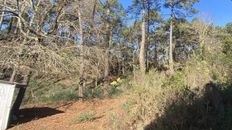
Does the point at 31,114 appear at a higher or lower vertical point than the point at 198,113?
lower

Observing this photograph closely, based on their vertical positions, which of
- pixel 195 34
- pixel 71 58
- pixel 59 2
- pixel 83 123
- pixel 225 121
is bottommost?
pixel 83 123

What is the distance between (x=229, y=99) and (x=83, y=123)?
397 centimetres

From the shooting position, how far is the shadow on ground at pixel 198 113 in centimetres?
538

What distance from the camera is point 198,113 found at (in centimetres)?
569

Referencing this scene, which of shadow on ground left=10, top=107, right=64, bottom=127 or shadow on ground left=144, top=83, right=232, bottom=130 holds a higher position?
shadow on ground left=144, top=83, right=232, bottom=130

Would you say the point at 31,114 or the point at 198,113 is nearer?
the point at 198,113

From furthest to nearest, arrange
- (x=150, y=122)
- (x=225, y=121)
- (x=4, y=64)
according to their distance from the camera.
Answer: (x=4, y=64) < (x=150, y=122) < (x=225, y=121)

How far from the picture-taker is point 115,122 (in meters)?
6.39

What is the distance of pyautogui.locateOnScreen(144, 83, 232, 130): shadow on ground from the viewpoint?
5379 mm

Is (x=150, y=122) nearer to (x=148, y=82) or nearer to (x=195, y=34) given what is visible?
(x=148, y=82)

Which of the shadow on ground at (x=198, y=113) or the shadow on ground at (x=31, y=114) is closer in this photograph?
the shadow on ground at (x=198, y=113)

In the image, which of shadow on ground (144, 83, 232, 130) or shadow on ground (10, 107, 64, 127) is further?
shadow on ground (10, 107, 64, 127)

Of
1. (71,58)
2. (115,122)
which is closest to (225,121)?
(115,122)

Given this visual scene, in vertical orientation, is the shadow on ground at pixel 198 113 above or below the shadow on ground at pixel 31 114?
above
